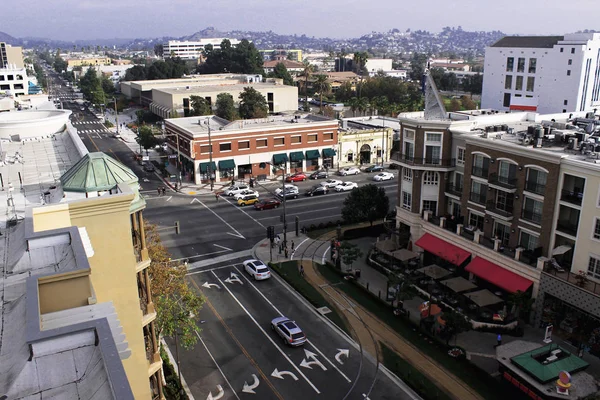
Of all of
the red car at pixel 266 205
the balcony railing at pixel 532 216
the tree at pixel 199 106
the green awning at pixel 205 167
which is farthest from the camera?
the tree at pixel 199 106

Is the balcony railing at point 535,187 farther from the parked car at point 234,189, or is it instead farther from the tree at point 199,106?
the tree at point 199,106

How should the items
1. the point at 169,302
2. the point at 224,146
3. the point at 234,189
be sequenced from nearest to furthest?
the point at 169,302
the point at 234,189
the point at 224,146

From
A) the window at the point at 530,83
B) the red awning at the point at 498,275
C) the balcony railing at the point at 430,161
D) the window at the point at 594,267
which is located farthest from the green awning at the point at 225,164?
the window at the point at 530,83

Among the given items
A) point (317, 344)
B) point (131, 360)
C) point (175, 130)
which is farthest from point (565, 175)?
point (175, 130)

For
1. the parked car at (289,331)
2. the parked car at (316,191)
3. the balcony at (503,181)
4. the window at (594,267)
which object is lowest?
the parked car at (289,331)

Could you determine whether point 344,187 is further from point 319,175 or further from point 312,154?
point 312,154

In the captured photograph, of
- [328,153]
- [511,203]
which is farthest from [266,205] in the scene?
[511,203]
